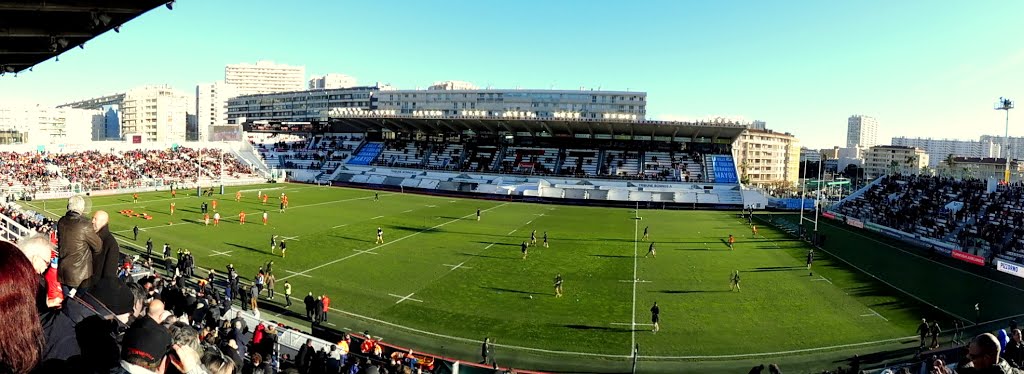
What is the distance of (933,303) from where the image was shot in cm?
2358

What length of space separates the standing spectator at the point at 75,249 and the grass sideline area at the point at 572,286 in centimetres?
1236

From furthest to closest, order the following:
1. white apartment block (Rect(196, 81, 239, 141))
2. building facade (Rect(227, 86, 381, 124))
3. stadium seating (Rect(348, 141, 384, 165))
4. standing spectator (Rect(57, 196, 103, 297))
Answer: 1. white apartment block (Rect(196, 81, 239, 141))
2. building facade (Rect(227, 86, 381, 124))
3. stadium seating (Rect(348, 141, 384, 165))
4. standing spectator (Rect(57, 196, 103, 297))

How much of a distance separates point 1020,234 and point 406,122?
68228mm

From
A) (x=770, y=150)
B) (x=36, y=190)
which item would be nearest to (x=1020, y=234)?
(x=36, y=190)

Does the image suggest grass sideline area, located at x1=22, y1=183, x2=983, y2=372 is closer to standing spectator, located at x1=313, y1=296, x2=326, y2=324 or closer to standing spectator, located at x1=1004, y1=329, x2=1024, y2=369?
standing spectator, located at x1=313, y1=296, x2=326, y2=324

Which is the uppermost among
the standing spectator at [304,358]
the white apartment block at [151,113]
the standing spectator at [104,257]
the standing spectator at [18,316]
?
the white apartment block at [151,113]

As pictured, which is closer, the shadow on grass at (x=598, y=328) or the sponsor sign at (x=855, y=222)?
the shadow on grass at (x=598, y=328)

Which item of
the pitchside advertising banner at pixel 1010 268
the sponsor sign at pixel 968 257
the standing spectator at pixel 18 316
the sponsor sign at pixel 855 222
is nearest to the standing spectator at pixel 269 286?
the standing spectator at pixel 18 316

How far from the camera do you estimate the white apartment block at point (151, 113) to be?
146m

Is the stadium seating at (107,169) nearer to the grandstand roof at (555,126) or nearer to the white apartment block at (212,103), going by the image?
the grandstand roof at (555,126)

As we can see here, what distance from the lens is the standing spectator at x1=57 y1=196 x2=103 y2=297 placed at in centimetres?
559

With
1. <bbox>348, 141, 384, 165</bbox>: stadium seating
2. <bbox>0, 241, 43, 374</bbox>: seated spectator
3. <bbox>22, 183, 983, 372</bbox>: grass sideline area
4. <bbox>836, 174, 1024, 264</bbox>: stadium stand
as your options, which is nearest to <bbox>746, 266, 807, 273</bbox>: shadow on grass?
<bbox>22, 183, 983, 372</bbox>: grass sideline area

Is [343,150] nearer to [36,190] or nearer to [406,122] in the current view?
[406,122]

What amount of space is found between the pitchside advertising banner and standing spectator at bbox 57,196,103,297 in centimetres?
3800
